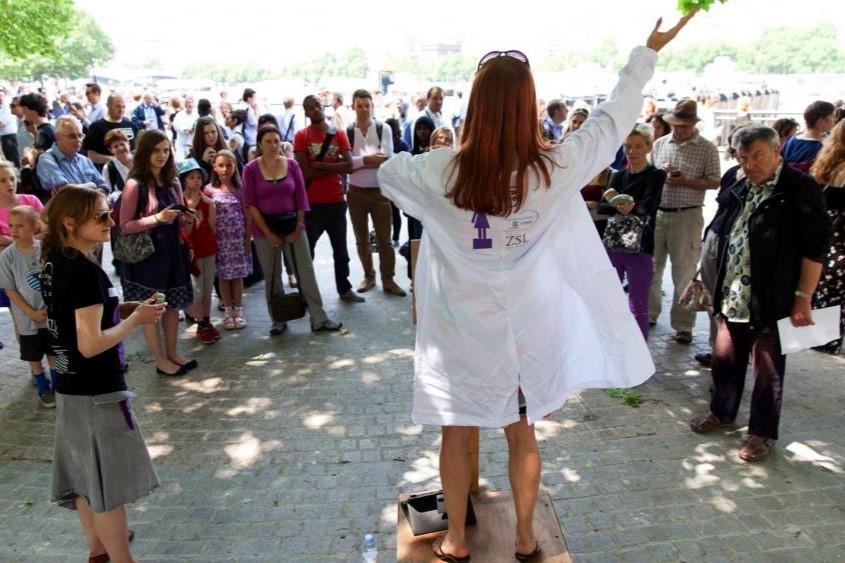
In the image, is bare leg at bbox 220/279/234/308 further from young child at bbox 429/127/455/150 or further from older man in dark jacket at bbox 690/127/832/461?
older man in dark jacket at bbox 690/127/832/461

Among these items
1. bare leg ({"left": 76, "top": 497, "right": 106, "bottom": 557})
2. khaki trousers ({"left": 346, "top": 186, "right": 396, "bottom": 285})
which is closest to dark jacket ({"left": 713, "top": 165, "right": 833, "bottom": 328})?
bare leg ({"left": 76, "top": 497, "right": 106, "bottom": 557})

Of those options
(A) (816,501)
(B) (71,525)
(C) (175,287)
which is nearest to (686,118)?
(A) (816,501)

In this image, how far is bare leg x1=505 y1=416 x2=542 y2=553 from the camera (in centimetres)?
269

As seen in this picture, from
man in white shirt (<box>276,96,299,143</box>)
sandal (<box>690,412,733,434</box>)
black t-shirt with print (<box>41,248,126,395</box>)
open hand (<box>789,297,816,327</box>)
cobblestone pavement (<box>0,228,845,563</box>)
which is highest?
man in white shirt (<box>276,96,299,143</box>)

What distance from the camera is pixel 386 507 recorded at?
3822 mm

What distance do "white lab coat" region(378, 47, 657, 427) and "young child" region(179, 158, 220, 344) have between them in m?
4.14

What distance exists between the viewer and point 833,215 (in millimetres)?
5230

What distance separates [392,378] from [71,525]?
2.66m

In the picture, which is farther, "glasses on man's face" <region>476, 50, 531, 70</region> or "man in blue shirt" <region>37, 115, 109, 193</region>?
"man in blue shirt" <region>37, 115, 109, 193</region>

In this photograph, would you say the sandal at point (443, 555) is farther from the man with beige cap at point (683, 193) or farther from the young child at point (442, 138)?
the young child at point (442, 138)

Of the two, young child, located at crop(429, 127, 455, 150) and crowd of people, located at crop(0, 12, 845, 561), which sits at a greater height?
young child, located at crop(429, 127, 455, 150)

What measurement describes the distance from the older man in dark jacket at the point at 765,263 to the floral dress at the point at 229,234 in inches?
182

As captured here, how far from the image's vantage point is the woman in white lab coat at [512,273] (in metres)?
2.37

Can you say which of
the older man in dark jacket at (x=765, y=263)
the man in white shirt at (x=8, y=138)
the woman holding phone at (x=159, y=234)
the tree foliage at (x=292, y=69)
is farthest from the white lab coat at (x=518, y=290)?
the tree foliage at (x=292, y=69)
